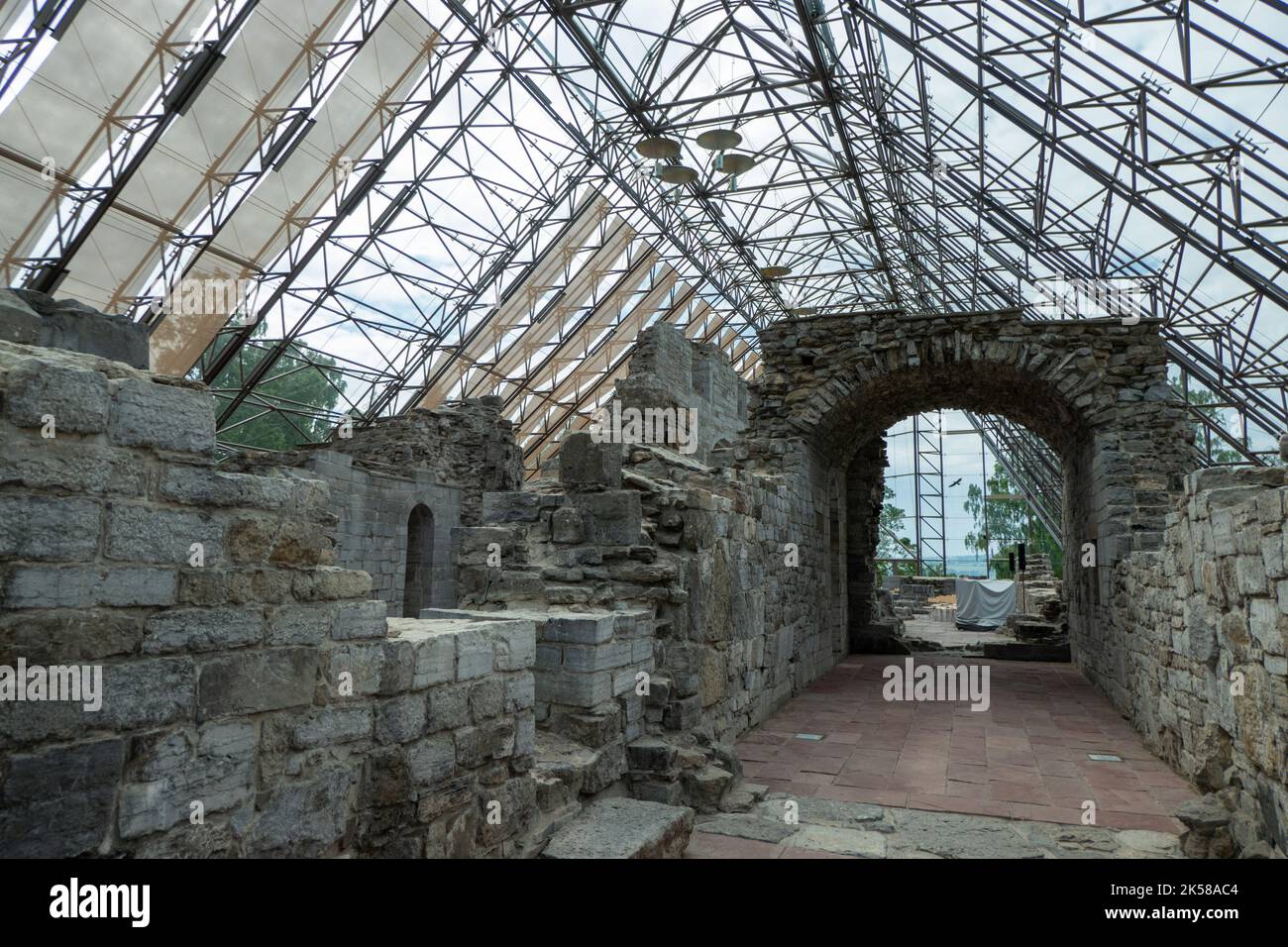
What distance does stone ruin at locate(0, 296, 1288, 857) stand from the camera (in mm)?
2289

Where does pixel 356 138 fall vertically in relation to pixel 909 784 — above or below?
above

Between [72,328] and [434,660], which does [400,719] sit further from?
[72,328]

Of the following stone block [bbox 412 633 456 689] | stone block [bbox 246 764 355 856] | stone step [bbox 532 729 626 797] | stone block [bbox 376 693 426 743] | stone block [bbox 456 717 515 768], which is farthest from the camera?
stone step [bbox 532 729 626 797]

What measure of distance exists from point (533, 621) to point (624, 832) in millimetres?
1053

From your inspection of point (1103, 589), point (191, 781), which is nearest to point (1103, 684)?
point (1103, 589)

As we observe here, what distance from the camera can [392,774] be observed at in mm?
3131

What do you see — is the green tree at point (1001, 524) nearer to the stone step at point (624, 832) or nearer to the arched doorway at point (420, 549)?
the arched doorway at point (420, 549)

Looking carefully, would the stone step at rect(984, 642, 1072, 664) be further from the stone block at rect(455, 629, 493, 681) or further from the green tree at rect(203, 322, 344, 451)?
the green tree at rect(203, 322, 344, 451)

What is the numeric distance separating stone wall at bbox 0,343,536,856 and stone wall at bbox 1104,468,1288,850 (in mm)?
3787

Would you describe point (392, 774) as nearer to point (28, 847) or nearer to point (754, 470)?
point (28, 847)

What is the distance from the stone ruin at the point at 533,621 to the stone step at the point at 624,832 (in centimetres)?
2

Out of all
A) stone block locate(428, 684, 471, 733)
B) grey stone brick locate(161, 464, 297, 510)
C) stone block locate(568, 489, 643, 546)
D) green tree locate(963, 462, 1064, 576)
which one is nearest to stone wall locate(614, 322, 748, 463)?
stone block locate(568, 489, 643, 546)

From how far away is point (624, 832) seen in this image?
153 inches
